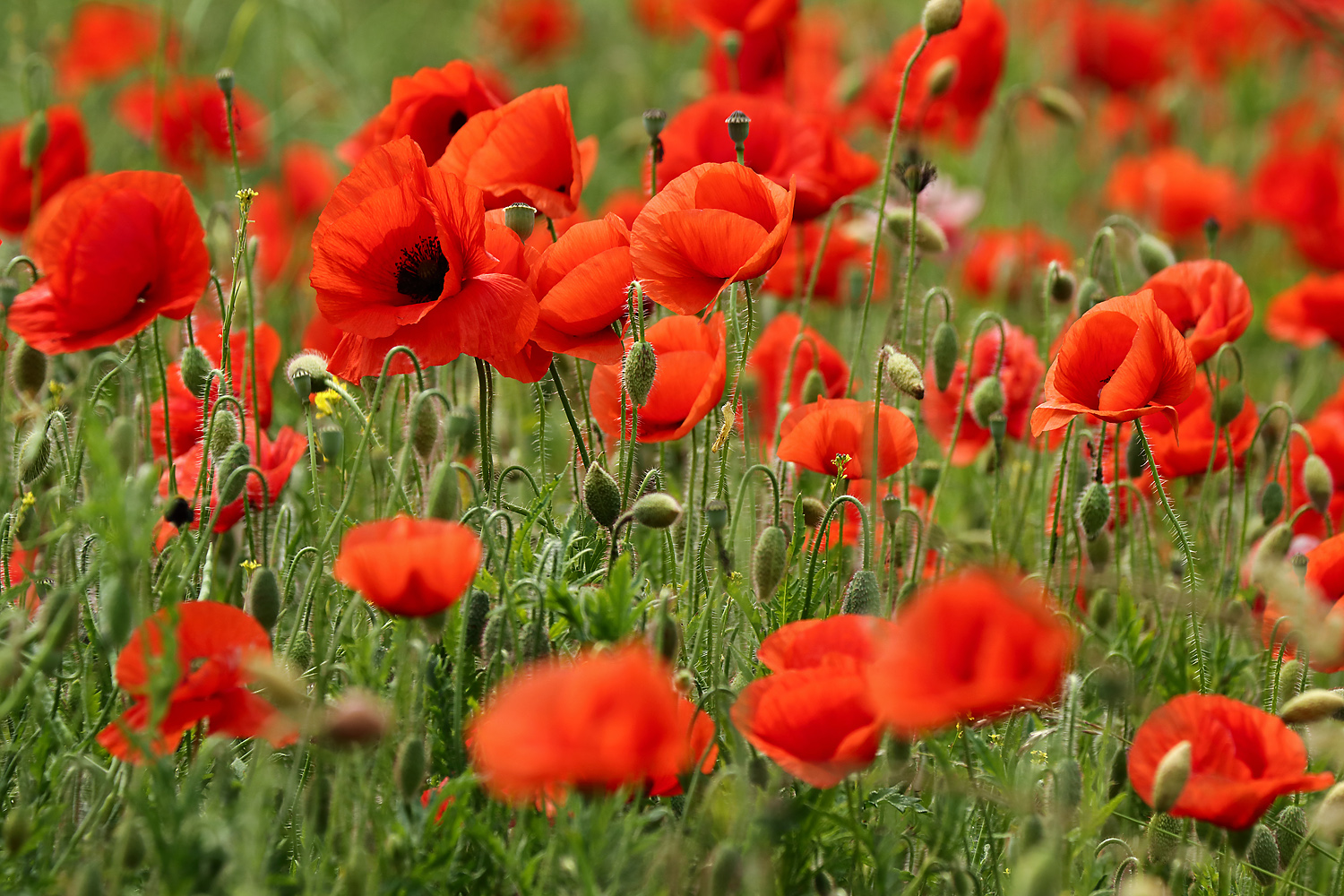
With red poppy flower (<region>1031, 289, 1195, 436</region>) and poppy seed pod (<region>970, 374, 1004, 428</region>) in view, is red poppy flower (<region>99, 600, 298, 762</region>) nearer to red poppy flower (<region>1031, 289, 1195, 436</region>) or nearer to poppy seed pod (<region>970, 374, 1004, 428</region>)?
red poppy flower (<region>1031, 289, 1195, 436</region>)

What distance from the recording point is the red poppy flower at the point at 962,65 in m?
2.68

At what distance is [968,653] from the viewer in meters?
1.05

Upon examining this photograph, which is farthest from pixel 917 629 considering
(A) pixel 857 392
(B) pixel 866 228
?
(B) pixel 866 228

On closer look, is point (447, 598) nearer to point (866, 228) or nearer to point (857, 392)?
point (857, 392)

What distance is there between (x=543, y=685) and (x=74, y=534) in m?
1.06

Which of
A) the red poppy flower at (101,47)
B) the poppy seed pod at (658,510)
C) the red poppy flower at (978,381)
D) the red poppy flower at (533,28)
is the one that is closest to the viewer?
the poppy seed pod at (658,510)

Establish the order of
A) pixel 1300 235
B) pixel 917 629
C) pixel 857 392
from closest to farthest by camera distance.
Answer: pixel 917 629
pixel 857 392
pixel 1300 235

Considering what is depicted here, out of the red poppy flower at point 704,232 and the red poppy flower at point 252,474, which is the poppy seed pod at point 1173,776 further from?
the red poppy flower at point 252,474

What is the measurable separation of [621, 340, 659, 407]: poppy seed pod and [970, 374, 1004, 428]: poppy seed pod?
696 mm

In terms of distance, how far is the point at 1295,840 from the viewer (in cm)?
169

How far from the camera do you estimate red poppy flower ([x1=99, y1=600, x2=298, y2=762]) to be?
1274 mm

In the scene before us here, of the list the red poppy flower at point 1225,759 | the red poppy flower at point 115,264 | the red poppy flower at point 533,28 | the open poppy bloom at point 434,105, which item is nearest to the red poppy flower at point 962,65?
the open poppy bloom at point 434,105

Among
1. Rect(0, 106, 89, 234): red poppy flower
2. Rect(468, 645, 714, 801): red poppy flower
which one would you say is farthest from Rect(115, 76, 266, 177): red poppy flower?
Rect(468, 645, 714, 801): red poppy flower

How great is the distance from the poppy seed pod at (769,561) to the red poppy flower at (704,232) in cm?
30
